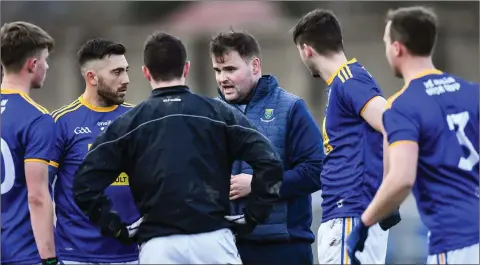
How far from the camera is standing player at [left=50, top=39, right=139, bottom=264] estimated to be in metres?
5.71

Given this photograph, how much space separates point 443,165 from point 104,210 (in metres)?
1.83

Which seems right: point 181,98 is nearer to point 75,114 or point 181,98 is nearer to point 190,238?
point 190,238

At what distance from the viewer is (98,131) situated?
19.0 feet

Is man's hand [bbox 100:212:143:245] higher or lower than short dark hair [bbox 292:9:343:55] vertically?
lower

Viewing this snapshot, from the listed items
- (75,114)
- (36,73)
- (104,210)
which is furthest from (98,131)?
(104,210)

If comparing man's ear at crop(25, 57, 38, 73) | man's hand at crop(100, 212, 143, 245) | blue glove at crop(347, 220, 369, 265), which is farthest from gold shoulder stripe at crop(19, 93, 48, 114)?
blue glove at crop(347, 220, 369, 265)

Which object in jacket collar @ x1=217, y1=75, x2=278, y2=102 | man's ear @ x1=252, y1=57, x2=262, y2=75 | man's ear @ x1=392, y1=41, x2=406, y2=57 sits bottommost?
jacket collar @ x1=217, y1=75, x2=278, y2=102

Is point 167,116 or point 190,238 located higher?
point 167,116

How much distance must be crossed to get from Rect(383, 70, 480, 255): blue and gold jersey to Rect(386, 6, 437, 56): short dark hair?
184 millimetres

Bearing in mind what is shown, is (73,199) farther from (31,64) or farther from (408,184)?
(408,184)

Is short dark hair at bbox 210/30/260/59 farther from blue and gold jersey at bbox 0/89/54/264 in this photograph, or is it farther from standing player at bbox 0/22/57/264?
blue and gold jersey at bbox 0/89/54/264

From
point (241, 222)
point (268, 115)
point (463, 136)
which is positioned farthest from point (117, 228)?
point (463, 136)

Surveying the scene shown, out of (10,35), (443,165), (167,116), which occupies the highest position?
(10,35)

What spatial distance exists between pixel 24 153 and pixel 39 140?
133mm
